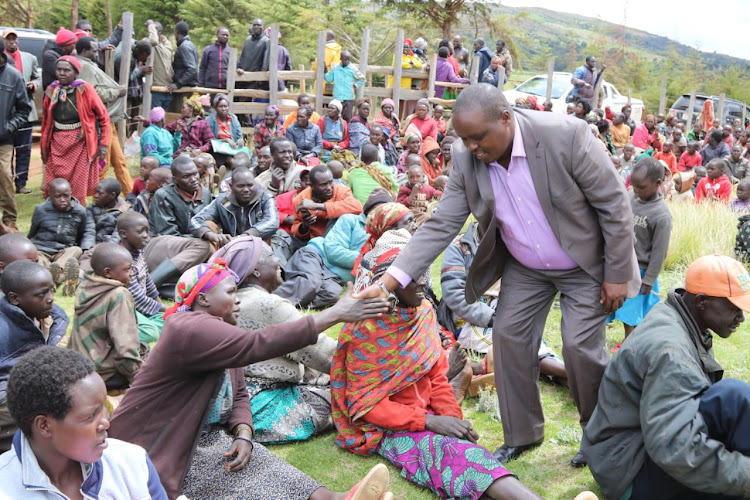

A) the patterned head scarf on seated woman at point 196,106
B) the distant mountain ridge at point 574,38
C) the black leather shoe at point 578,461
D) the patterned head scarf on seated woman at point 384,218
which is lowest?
the black leather shoe at point 578,461

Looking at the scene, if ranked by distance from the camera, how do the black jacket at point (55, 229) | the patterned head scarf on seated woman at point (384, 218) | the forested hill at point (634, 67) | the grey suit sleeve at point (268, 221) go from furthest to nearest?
1. the forested hill at point (634, 67)
2. the black jacket at point (55, 229)
3. the grey suit sleeve at point (268, 221)
4. the patterned head scarf on seated woman at point (384, 218)

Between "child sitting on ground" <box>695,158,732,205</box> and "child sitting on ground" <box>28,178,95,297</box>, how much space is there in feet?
27.3

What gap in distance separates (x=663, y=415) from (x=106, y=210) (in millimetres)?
6409

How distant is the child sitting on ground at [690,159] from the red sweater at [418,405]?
1234cm

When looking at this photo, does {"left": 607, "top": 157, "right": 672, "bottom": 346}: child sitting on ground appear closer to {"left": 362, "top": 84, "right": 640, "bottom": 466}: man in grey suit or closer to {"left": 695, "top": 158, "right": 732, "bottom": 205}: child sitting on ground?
{"left": 362, "top": 84, "right": 640, "bottom": 466}: man in grey suit

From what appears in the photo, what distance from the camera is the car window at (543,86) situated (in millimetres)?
21250

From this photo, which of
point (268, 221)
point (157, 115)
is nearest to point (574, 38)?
point (157, 115)

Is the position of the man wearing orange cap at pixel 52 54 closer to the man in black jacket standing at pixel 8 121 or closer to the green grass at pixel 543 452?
the man in black jacket standing at pixel 8 121

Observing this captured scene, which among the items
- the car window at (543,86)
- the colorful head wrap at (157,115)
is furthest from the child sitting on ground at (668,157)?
the colorful head wrap at (157,115)

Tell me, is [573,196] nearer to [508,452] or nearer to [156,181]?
[508,452]

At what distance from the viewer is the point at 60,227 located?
7.44m

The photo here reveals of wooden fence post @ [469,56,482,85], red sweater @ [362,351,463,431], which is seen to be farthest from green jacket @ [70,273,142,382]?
wooden fence post @ [469,56,482,85]

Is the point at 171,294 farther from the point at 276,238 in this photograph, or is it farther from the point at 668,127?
the point at 668,127

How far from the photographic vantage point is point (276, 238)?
7.71 metres
